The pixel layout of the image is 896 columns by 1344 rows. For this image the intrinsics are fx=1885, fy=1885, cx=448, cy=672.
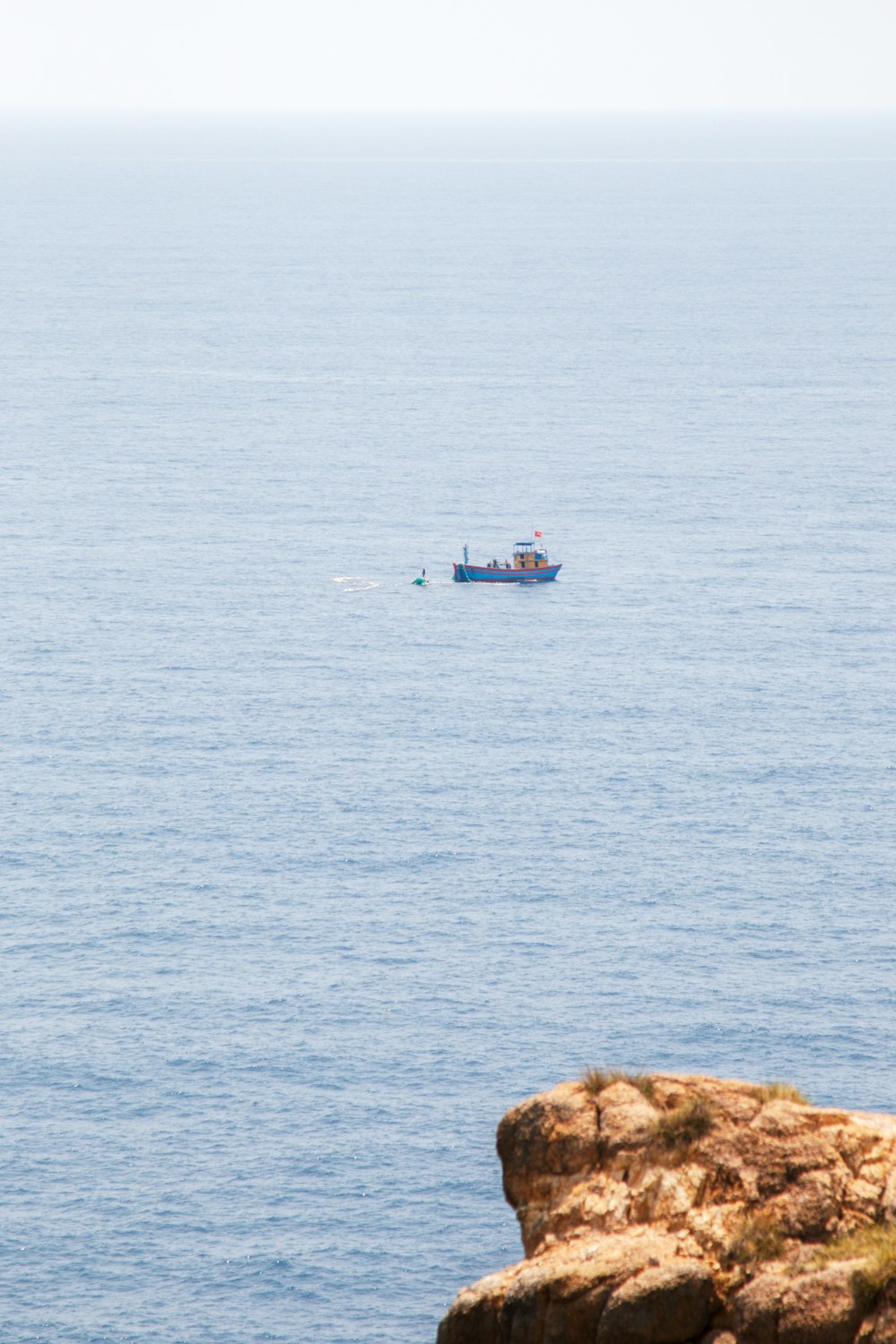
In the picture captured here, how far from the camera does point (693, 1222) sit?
2842 centimetres

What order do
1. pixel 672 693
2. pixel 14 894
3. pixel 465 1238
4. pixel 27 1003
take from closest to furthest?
pixel 465 1238 < pixel 27 1003 < pixel 14 894 < pixel 672 693

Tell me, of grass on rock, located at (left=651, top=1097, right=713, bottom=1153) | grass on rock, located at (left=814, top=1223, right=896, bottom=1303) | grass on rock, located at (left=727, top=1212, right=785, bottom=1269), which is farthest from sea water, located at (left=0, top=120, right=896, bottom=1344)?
grass on rock, located at (left=814, top=1223, right=896, bottom=1303)

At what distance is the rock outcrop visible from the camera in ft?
87.3

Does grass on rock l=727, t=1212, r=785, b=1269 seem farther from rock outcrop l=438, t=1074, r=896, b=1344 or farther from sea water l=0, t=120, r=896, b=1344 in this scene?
sea water l=0, t=120, r=896, b=1344

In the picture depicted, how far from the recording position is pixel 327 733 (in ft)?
Answer: 518

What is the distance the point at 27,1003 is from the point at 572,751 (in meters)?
54.8

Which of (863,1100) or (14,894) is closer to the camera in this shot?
(863,1100)

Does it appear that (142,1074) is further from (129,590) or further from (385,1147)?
(129,590)

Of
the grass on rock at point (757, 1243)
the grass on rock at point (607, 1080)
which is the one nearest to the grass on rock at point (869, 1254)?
the grass on rock at point (757, 1243)

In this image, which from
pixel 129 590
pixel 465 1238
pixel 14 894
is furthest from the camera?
pixel 129 590

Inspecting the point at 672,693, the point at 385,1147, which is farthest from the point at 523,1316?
the point at 672,693

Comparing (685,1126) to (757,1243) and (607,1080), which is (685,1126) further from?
(757,1243)

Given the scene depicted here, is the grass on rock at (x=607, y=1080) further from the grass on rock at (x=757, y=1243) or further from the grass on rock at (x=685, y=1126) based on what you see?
the grass on rock at (x=757, y=1243)

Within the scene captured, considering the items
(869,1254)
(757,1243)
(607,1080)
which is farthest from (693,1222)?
(607,1080)
